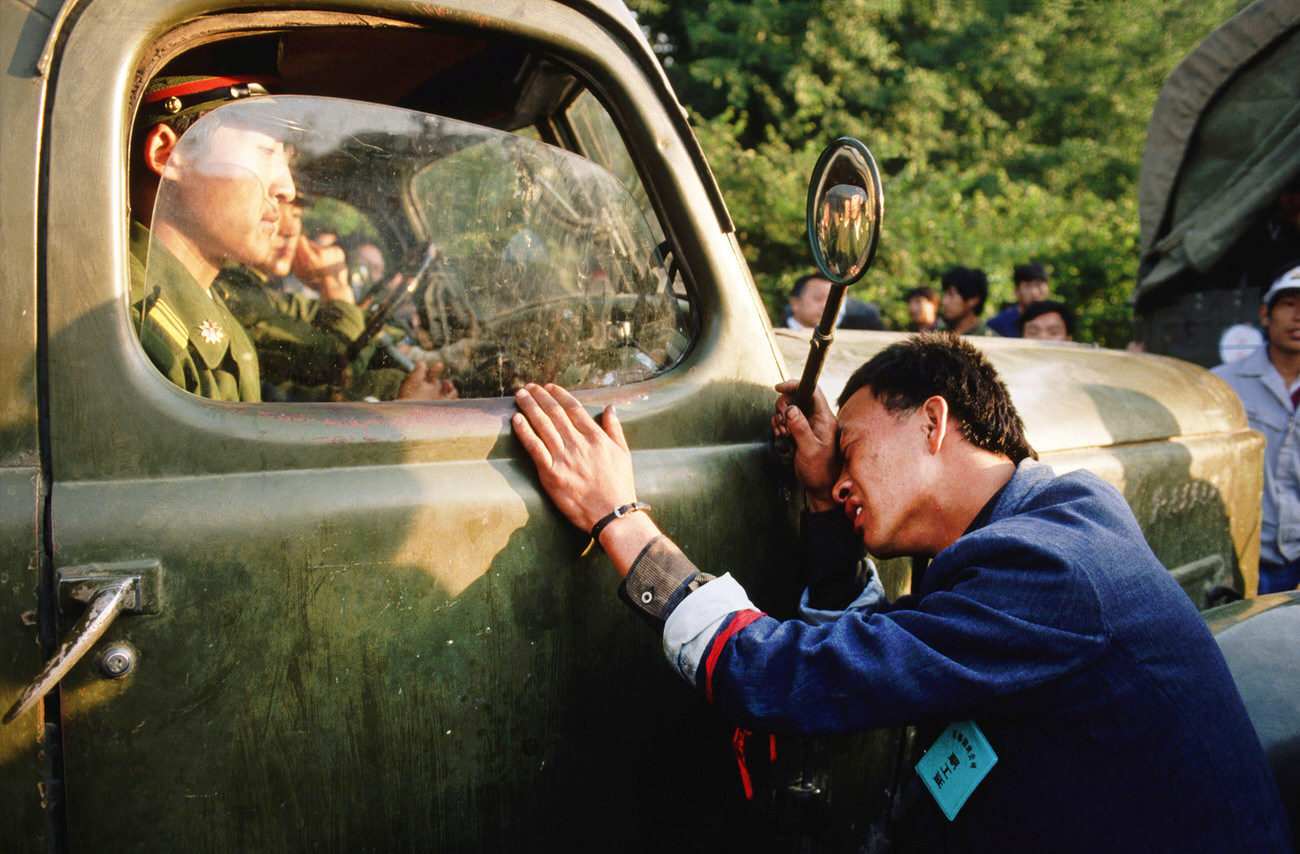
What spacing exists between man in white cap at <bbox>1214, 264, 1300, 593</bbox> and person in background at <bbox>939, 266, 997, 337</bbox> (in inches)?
92.1

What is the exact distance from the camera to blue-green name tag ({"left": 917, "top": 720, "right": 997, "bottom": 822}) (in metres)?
1.36

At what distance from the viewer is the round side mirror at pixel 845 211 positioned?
1324 millimetres

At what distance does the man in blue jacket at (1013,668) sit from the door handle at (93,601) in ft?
1.75

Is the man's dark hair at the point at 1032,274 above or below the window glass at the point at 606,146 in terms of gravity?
above

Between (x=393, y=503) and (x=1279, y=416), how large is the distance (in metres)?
3.79

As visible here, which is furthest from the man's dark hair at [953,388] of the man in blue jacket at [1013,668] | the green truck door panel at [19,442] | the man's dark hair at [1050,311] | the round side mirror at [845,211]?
the man's dark hair at [1050,311]

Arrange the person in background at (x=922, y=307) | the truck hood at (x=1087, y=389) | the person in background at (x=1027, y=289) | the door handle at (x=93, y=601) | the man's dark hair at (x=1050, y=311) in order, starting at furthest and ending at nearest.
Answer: the person in background at (x=922, y=307) → the person in background at (x=1027, y=289) → the man's dark hair at (x=1050, y=311) → the truck hood at (x=1087, y=389) → the door handle at (x=93, y=601)

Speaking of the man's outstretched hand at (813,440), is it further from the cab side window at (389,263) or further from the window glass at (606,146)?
the window glass at (606,146)

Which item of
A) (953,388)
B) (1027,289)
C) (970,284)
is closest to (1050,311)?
(970,284)

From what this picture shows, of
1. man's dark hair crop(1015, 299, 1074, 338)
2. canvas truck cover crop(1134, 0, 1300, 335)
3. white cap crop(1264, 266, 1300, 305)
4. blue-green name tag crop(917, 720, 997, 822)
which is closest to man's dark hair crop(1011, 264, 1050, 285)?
man's dark hair crop(1015, 299, 1074, 338)

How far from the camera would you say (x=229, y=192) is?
1341 mm

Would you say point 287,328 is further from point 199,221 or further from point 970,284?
point 970,284

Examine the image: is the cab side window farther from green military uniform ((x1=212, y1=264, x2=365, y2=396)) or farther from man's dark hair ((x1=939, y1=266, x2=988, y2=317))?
man's dark hair ((x1=939, y1=266, x2=988, y2=317))

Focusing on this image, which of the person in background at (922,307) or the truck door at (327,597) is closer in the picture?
the truck door at (327,597)
